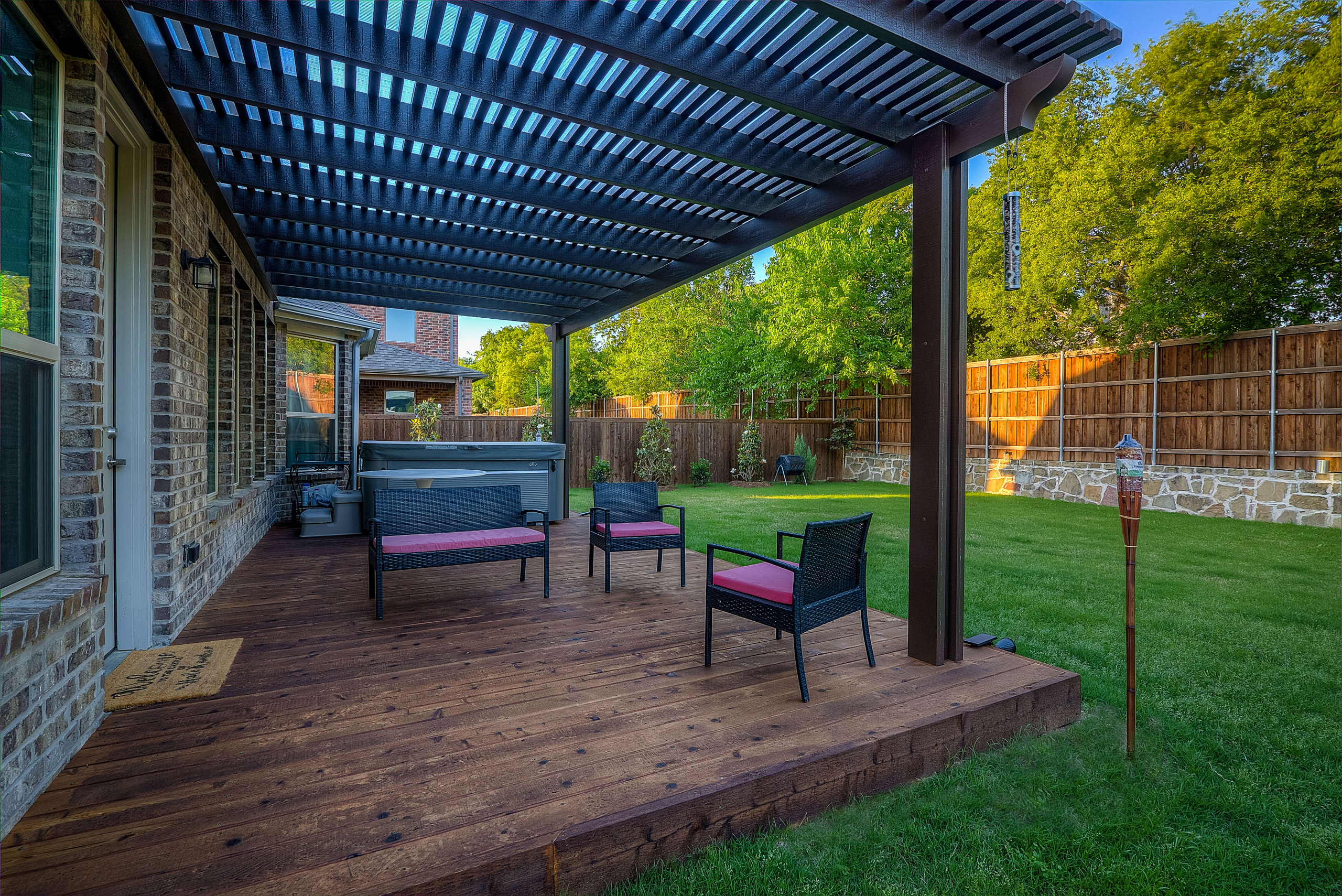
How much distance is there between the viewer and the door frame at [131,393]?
318 centimetres

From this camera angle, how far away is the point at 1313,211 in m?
9.17

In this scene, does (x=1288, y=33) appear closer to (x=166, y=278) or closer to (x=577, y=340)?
(x=166, y=278)

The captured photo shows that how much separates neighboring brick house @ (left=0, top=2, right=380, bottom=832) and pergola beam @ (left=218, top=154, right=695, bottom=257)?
1.19 feet

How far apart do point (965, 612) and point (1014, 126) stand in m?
3.23

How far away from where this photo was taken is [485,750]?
2.31 meters

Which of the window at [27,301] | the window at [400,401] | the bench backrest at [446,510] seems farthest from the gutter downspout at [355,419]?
the window at [27,301]

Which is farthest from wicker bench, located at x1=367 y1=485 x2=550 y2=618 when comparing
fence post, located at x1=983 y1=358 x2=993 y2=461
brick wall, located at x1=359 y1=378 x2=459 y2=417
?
fence post, located at x1=983 y1=358 x2=993 y2=461

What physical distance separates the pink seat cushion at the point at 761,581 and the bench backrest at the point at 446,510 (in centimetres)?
218

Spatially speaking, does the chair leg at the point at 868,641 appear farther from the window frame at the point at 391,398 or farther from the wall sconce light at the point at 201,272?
the window frame at the point at 391,398

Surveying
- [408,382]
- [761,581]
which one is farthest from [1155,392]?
[408,382]

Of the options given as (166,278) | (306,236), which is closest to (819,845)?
(166,278)

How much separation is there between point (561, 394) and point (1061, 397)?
9184 millimetres

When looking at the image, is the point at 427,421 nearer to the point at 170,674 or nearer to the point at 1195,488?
the point at 170,674

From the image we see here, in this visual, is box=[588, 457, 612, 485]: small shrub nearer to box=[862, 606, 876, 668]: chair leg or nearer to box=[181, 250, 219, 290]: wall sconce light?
box=[181, 250, 219, 290]: wall sconce light
